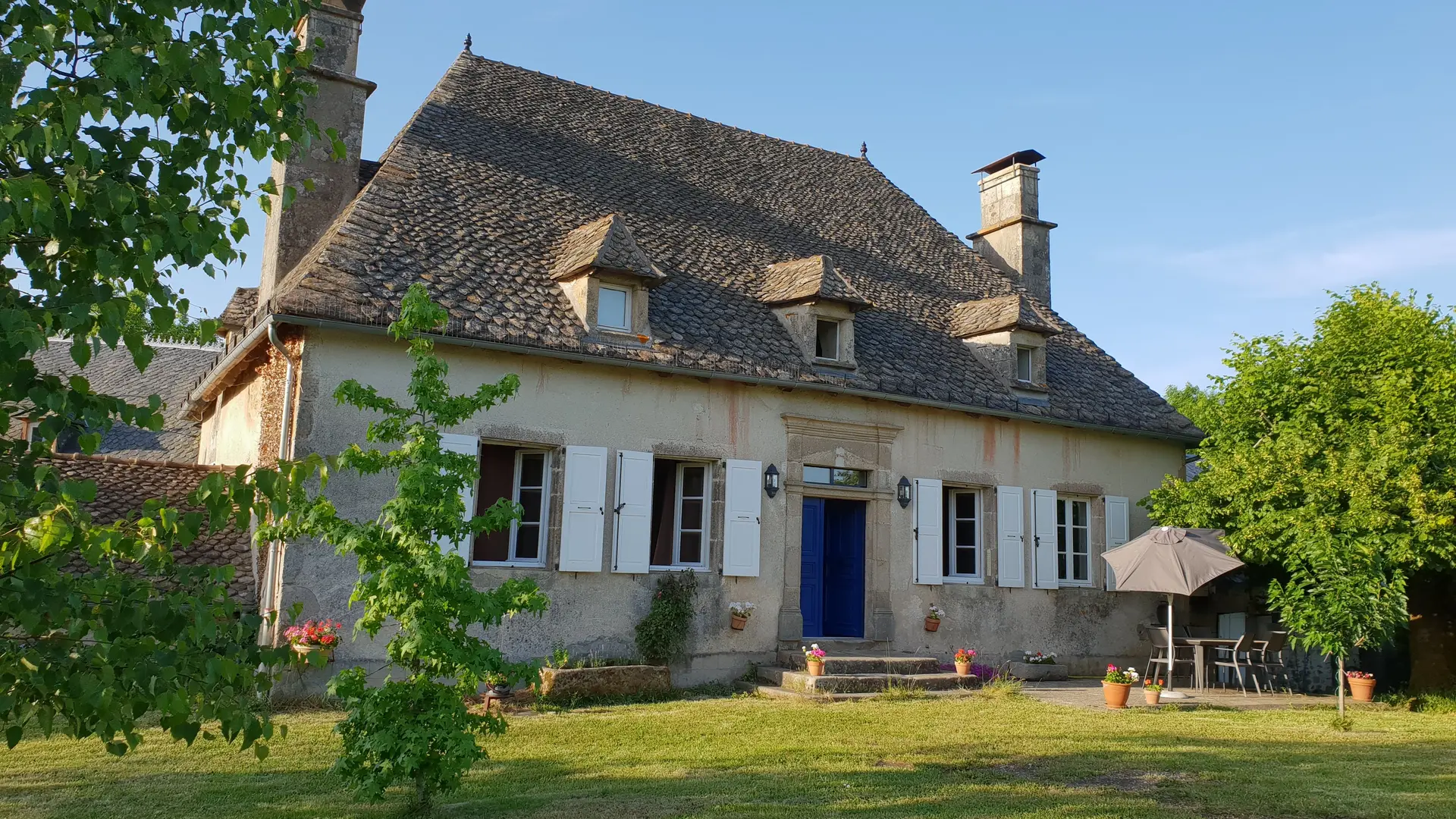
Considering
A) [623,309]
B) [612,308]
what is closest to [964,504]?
[623,309]

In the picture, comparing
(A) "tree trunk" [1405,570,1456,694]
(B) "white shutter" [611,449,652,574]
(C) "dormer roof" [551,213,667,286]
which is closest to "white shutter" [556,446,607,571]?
(B) "white shutter" [611,449,652,574]

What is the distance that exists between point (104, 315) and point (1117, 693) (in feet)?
32.9

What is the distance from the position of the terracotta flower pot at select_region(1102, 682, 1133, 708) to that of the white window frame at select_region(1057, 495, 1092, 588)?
368cm

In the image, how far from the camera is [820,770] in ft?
24.1

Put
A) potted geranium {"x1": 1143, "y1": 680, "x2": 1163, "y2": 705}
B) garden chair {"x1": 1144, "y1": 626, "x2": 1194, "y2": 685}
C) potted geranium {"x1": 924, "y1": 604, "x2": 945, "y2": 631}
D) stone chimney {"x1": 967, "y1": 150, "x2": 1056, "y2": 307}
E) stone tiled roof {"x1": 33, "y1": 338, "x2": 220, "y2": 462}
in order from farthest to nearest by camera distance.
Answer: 1. stone tiled roof {"x1": 33, "y1": 338, "x2": 220, "y2": 462}
2. stone chimney {"x1": 967, "y1": 150, "x2": 1056, "y2": 307}
3. potted geranium {"x1": 924, "y1": 604, "x2": 945, "y2": 631}
4. garden chair {"x1": 1144, "y1": 626, "x2": 1194, "y2": 685}
5. potted geranium {"x1": 1143, "y1": 680, "x2": 1163, "y2": 705}

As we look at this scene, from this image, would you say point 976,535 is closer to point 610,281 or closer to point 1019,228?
point 610,281

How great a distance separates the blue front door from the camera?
42.4 feet

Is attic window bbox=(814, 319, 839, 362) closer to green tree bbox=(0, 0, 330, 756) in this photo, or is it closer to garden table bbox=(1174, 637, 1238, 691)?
A: garden table bbox=(1174, 637, 1238, 691)

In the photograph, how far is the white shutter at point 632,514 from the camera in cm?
1122

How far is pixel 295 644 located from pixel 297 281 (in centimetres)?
327

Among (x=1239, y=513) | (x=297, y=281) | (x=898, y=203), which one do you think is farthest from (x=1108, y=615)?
(x=297, y=281)

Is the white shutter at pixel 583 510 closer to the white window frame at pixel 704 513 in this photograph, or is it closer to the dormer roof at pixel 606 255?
the white window frame at pixel 704 513

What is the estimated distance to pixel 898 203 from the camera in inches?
730

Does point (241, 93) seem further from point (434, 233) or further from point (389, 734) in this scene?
point (434, 233)
